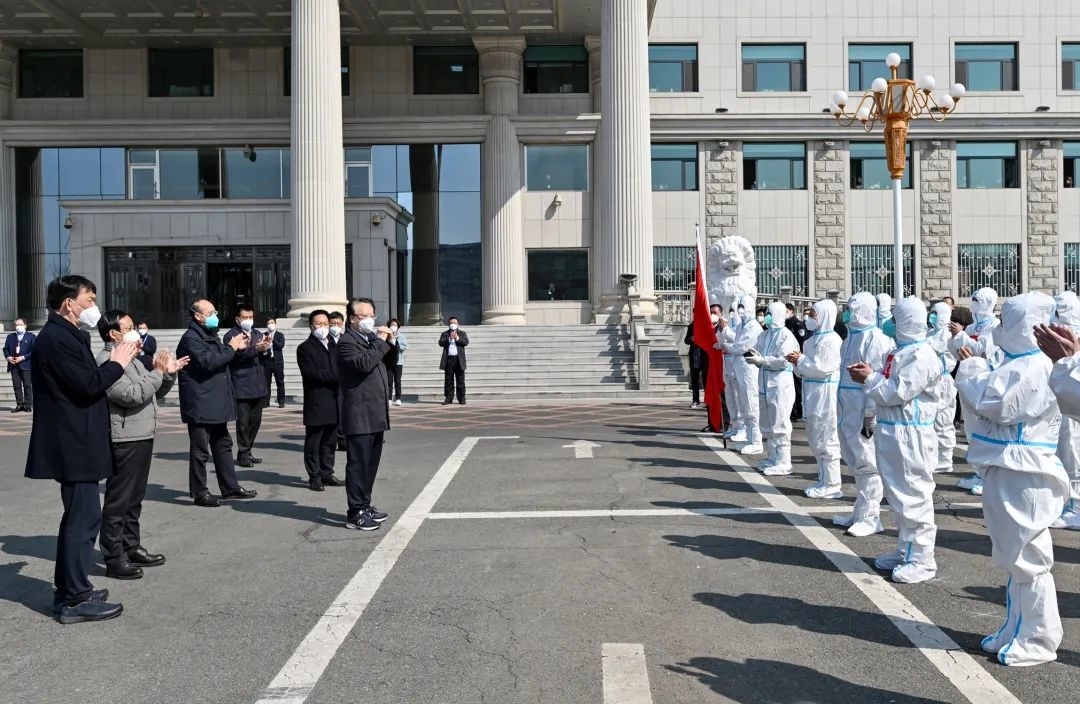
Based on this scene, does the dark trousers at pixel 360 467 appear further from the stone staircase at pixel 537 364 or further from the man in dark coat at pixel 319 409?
the stone staircase at pixel 537 364

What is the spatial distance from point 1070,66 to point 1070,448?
102 ft

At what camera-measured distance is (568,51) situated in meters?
33.5

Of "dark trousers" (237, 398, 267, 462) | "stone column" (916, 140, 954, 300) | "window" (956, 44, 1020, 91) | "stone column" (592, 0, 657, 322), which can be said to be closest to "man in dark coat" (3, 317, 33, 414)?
"dark trousers" (237, 398, 267, 462)

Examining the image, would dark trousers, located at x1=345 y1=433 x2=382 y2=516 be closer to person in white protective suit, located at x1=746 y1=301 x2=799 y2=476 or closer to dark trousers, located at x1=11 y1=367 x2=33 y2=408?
person in white protective suit, located at x1=746 y1=301 x2=799 y2=476

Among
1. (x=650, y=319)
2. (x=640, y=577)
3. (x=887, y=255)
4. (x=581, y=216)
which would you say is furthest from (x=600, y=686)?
(x=887, y=255)

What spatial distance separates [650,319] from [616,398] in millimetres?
5268

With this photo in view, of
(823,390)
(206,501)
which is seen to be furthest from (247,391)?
(823,390)

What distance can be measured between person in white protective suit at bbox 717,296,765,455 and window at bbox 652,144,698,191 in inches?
831

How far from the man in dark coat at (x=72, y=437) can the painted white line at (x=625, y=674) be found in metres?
3.11

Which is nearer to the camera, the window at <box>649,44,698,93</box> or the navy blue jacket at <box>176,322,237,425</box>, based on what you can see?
the navy blue jacket at <box>176,322,237,425</box>

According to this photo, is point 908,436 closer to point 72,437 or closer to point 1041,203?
point 72,437

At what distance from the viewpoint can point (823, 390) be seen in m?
9.34

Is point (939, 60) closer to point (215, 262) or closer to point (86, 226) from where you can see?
point (215, 262)

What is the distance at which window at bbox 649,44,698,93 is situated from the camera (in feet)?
110
